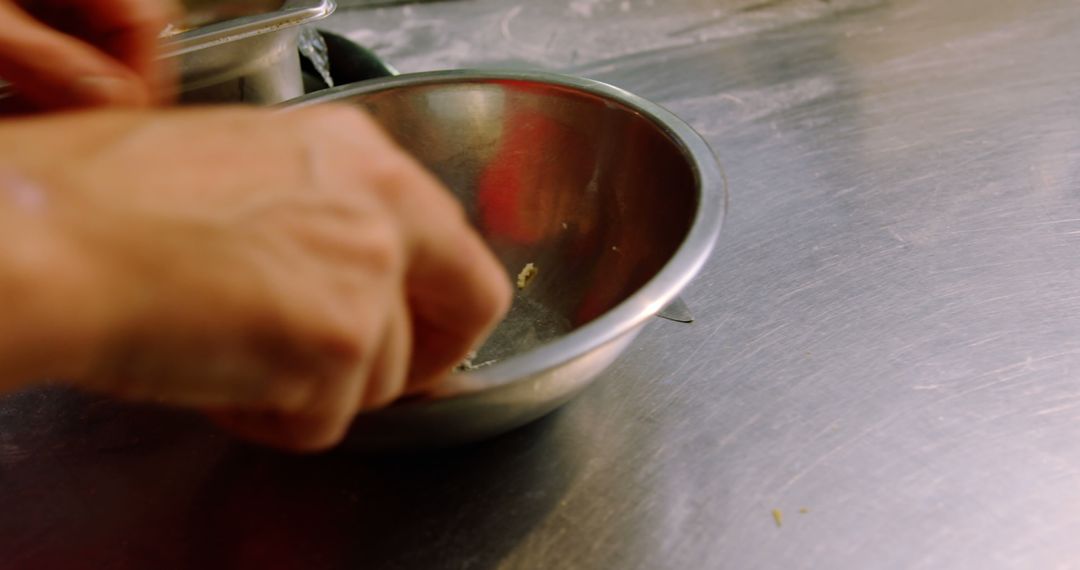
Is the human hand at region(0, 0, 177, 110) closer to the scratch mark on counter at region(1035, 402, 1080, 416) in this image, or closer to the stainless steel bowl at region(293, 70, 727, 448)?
the stainless steel bowl at region(293, 70, 727, 448)

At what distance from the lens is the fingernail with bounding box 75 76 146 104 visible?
0.41 m

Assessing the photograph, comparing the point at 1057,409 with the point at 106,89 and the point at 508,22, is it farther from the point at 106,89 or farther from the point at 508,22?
the point at 508,22

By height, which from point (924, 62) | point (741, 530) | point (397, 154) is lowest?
point (741, 530)

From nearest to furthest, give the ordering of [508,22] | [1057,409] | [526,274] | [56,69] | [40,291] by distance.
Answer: [40,291] → [56,69] → [1057,409] → [526,274] → [508,22]

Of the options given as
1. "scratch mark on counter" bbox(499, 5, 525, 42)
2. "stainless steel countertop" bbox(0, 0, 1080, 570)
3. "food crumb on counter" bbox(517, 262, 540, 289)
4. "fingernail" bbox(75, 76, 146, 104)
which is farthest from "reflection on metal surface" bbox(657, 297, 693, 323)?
"scratch mark on counter" bbox(499, 5, 525, 42)

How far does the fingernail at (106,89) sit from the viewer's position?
41 centimetres

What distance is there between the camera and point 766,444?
1.64ft

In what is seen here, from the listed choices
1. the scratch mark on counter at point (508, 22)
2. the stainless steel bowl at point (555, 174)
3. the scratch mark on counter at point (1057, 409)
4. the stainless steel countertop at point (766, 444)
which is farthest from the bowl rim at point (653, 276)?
the scratch mark on counter at point (508, 22)

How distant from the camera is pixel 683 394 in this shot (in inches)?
21.3

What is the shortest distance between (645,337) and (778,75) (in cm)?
57

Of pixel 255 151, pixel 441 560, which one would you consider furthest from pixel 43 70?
pixel 441 560

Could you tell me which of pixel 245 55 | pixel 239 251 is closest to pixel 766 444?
pixel 239 251

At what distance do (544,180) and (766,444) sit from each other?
307 mm

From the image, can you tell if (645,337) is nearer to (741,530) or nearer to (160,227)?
(741,530)
